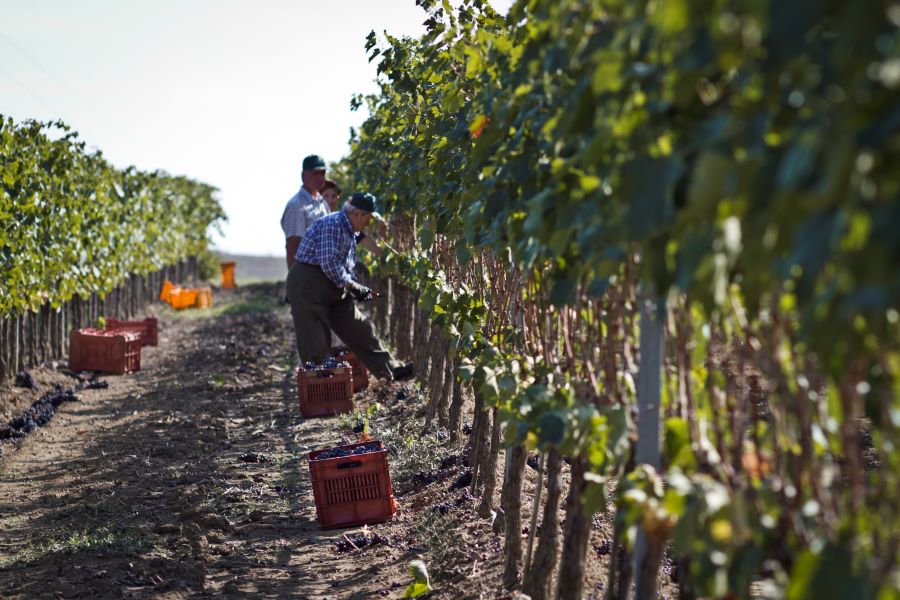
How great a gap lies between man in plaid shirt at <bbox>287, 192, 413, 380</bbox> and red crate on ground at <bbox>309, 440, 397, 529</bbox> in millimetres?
2843

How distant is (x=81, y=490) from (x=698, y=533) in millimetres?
5388

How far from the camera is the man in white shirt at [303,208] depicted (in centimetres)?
983

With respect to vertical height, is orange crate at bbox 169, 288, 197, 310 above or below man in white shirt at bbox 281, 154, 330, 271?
below

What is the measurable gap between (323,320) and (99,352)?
4.85 meters

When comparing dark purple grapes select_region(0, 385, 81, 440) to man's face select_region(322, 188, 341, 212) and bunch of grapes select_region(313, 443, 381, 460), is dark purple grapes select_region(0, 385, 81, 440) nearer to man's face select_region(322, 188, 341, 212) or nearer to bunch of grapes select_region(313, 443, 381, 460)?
man's face select_region(322, 188, 341, 212)

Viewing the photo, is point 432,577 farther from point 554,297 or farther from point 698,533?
point 698,533

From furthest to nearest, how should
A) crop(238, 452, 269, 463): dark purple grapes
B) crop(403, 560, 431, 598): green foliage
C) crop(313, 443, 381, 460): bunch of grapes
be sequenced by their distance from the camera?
crop(238, 452, 269, 463): dark purple grapes
crop(313, 443, 381, 460): bunch of grapes
crop(403, 560, 431, 598): green foliage

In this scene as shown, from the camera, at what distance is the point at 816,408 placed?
239 cm

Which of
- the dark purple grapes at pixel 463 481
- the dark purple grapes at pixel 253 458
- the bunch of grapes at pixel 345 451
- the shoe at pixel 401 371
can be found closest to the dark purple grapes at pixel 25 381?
the shoe at pixel 401 371

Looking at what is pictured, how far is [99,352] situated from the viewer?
503 inches

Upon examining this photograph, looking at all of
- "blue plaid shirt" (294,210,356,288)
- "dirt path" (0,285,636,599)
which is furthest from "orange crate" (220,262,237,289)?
"blue plaid shirt" (294,210,356,288)

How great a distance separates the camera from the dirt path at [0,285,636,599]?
500cm

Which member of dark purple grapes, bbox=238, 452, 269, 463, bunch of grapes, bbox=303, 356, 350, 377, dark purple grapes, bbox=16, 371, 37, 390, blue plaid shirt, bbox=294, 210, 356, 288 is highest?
blue plaid shirt, bbox=294, 210, 356, 288

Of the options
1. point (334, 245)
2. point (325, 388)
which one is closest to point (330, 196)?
Answer: point (334, 245)
